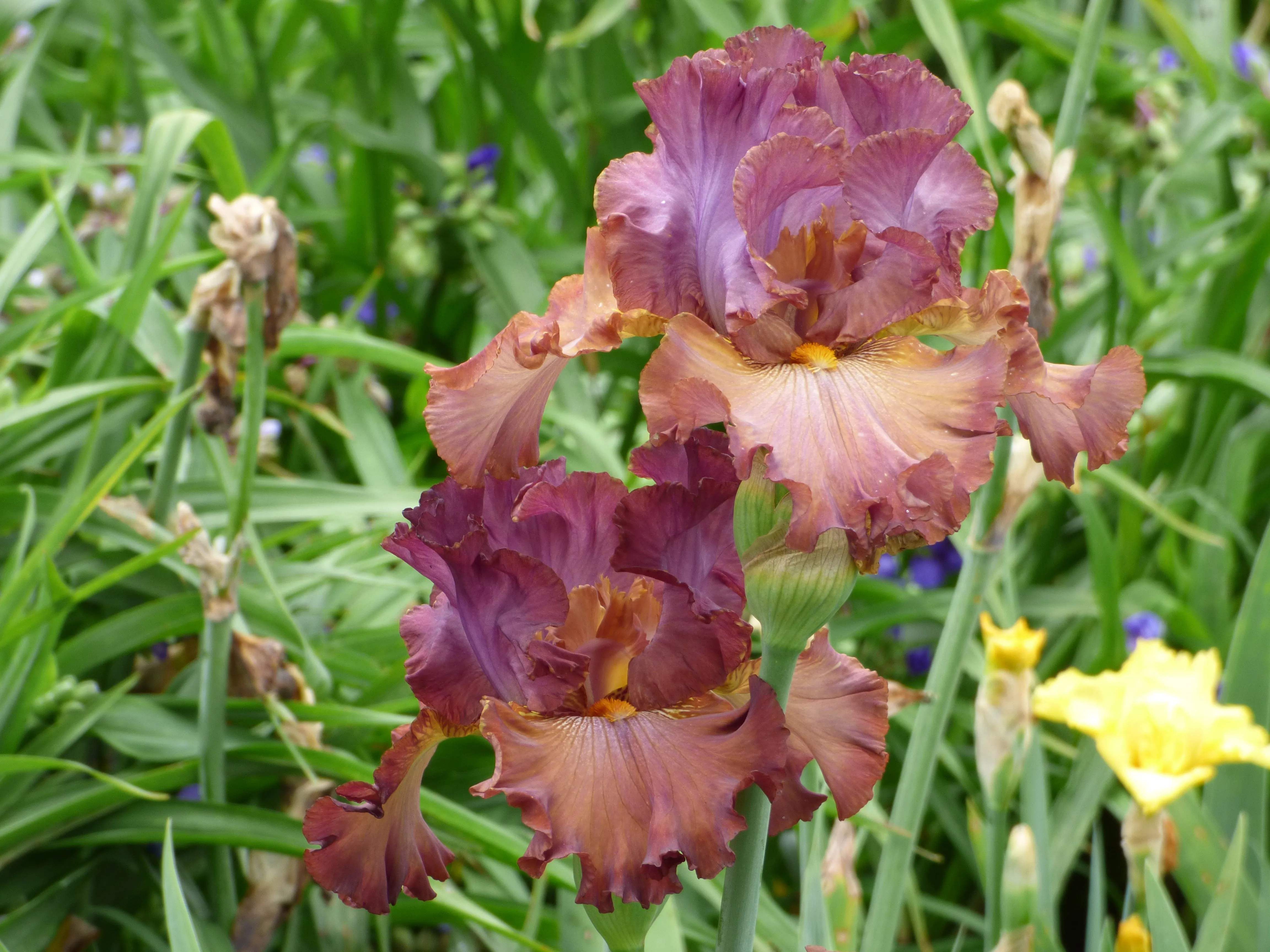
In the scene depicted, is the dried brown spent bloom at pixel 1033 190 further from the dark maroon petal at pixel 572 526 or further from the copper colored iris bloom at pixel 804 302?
the dark maroon petal at pixel 572 526

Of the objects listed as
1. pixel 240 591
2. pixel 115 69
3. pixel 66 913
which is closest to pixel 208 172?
pixel 115 69

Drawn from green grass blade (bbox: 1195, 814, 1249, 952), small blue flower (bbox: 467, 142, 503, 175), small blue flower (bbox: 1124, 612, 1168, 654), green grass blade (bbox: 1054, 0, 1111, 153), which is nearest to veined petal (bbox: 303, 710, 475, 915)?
green grass blade (bbox: 1195, 814, 1249, 952)

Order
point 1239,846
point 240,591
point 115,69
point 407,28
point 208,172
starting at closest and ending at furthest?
point 1239,846 → point 240,591 → point 208,172 → point 115,69 → point 407,28

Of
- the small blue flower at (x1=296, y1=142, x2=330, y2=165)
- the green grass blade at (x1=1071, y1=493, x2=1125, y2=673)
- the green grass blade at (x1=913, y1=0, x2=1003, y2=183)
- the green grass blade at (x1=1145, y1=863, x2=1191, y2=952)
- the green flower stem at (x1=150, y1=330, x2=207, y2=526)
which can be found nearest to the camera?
the green grass blade at (x1=1145, y1=863, x2=1191, y2=952)

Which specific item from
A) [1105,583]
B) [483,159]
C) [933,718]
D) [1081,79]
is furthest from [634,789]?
[483,159]

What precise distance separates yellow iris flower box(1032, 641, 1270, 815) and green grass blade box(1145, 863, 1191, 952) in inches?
5.7

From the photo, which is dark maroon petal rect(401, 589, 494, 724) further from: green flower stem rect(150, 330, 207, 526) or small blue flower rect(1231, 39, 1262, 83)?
small blue flower rect(1231, 39, 1262, 83)

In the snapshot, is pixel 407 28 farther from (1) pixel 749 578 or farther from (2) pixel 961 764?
(1) pixel 749 578

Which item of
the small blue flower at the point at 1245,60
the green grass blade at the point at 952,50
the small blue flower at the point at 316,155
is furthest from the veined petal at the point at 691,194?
the small blue flower at the point at 1245,60

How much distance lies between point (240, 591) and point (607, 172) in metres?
0.69

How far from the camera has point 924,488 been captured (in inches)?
14.3

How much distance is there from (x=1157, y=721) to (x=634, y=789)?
594 millimetres

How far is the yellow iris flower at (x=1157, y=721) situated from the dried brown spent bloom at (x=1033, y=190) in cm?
29

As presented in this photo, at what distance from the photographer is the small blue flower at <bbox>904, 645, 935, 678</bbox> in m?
1.57
